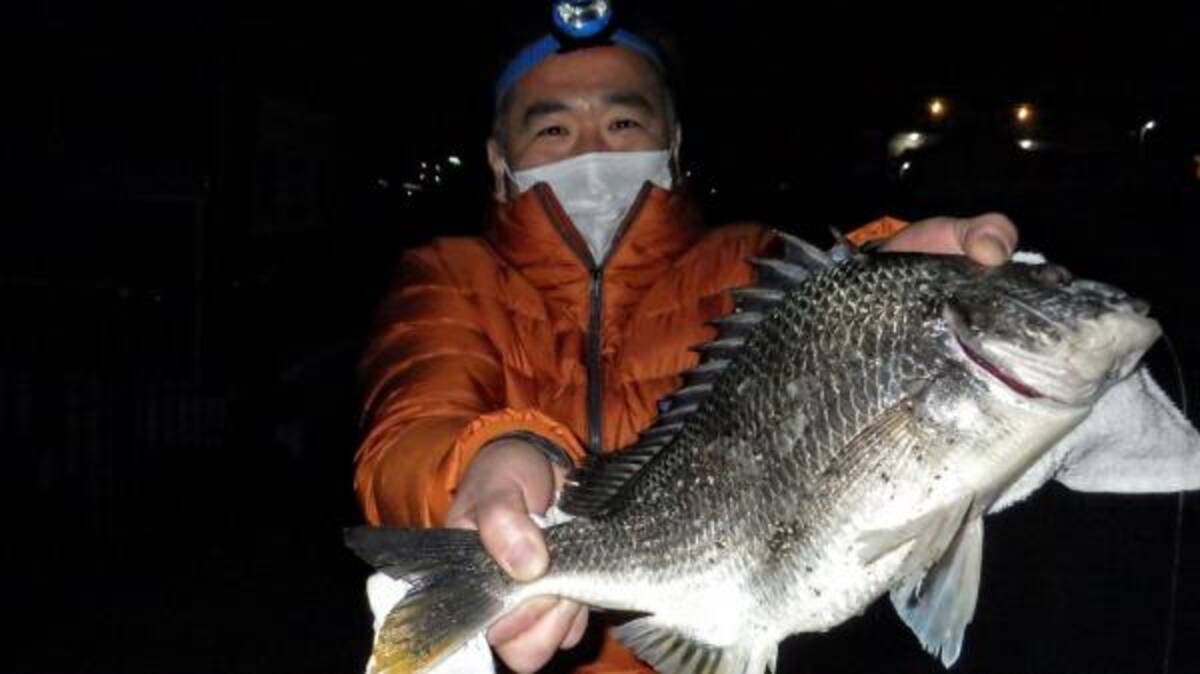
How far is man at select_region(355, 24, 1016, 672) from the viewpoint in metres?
2.23

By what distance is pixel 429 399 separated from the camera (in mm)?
2539

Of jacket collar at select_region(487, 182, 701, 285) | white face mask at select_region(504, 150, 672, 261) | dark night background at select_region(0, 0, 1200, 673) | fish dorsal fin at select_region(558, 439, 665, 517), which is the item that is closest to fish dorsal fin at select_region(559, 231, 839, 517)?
fish dorsal fin at select_region(558, 439, 665, 517)

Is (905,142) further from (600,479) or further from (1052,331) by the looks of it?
(1052,331)

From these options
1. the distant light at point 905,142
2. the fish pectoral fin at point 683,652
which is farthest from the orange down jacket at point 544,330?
the distant light at point 905,142

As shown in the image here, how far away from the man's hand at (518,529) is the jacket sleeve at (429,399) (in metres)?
0.06

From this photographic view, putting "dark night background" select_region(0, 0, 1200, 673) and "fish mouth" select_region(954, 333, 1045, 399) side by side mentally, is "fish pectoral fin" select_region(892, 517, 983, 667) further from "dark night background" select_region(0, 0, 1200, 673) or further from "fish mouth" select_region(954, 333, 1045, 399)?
"dark night background" select_region(0, 0, 1200, 673)

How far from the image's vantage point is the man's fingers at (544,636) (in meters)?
2.20

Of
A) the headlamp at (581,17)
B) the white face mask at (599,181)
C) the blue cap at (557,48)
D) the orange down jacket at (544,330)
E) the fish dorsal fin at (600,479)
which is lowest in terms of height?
the fish dorsal fin at (600,479)

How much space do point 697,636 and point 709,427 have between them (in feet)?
1.22

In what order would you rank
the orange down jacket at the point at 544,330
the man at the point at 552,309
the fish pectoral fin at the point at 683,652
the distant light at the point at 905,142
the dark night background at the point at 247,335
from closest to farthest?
1. the fish pectoral fin at the point at 683,652
2. the man at the point at 552,309
3. the orange down jacket at the point at 544,330
4. the dark night background at the point at 247,335
5. the distant light at the point at 905,142

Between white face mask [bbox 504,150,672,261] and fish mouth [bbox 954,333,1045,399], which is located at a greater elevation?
white face mask [bbox 504,150,672,261]

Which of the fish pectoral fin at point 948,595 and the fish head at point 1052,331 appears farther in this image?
the fish pectoral fin at point 948,595

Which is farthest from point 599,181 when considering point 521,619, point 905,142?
point 905,142

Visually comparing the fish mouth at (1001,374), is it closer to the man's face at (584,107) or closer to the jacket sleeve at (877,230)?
the jacket sleeve at (877,230)
